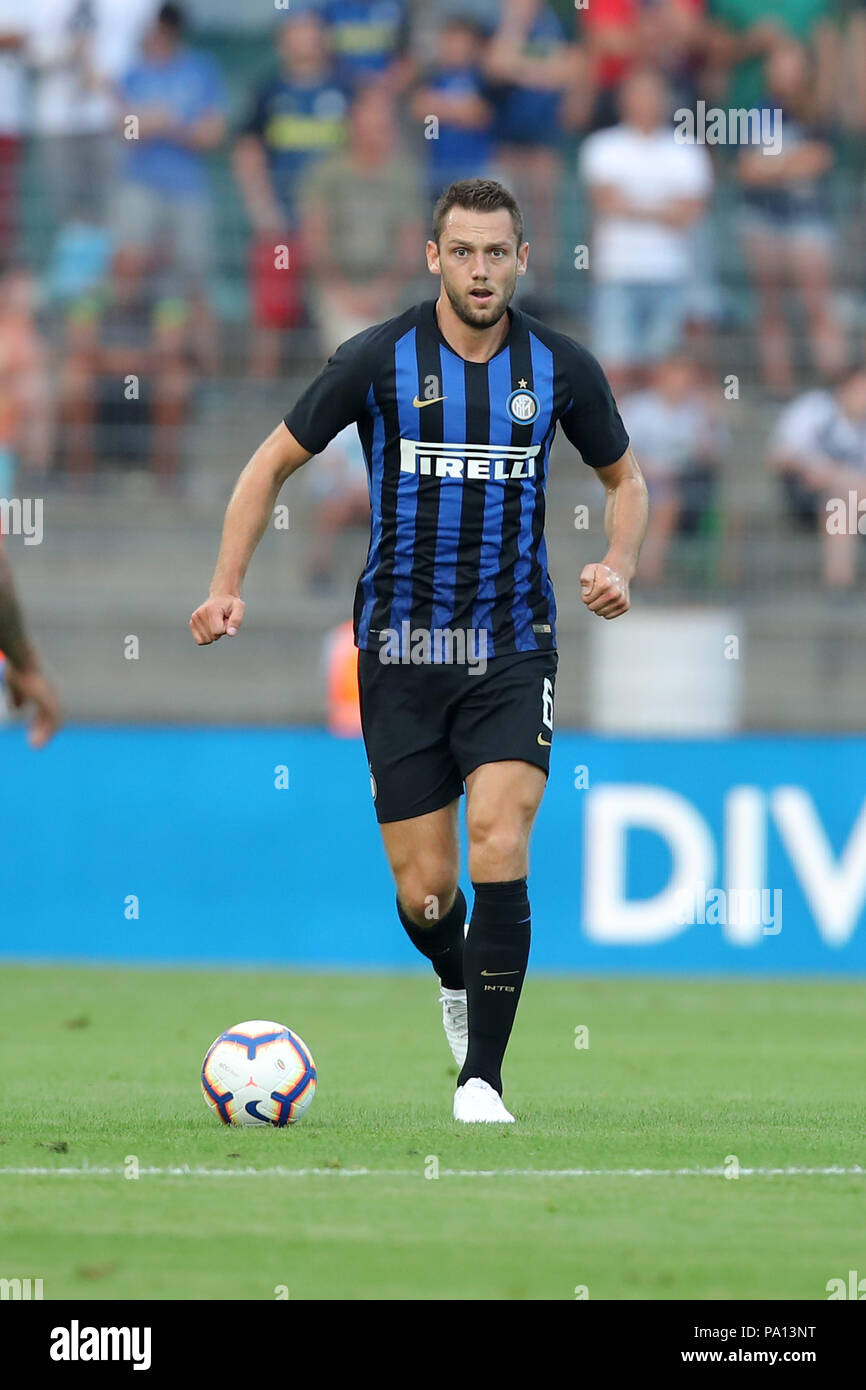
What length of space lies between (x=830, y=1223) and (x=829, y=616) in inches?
386

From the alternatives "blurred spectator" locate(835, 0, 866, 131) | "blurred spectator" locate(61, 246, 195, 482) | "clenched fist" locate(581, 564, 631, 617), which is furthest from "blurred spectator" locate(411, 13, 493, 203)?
"clenched fist" locate(581, 564, 631, 617)

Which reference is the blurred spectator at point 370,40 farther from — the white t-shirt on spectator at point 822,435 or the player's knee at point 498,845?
the player's knee at point 498,845

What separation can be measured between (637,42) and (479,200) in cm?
1018

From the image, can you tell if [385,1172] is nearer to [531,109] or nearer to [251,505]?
[251,505]

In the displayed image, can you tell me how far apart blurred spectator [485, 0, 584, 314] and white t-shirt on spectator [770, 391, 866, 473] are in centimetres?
192

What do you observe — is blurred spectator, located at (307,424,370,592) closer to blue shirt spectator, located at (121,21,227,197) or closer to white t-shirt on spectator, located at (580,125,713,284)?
white t-shirt on spectator, located at (580,125,713,284)

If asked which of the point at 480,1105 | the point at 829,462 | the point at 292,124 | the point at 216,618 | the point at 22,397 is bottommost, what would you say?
the point at 480,1105

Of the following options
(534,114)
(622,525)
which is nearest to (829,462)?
(534,114)

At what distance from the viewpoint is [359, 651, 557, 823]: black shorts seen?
6.44 metres

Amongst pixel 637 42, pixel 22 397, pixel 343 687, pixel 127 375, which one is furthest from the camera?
pixel 637 42

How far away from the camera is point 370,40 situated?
51.6 feet

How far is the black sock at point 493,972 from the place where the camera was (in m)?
6.35
